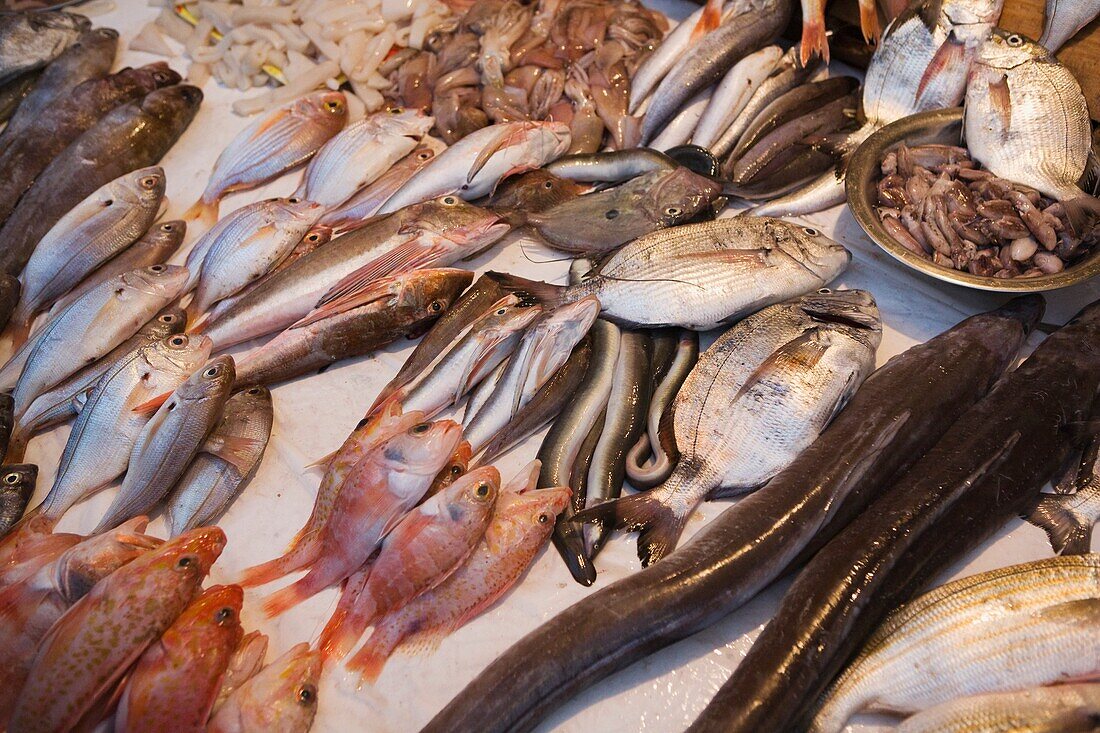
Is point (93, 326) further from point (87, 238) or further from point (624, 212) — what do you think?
point (624, 212)

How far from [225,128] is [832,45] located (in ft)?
10.7

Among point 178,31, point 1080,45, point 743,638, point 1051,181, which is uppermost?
point 178,31

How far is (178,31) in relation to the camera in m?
4.81

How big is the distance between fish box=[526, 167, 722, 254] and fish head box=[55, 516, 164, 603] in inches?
76.9

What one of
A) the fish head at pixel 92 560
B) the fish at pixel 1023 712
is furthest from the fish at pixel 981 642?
the fish head at pixel 92 560

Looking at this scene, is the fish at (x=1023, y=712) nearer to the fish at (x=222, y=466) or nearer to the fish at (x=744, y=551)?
the fish at (x=744, y=551)

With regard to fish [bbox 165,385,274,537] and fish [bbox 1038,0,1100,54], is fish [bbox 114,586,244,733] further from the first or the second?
fish [bbox 1038,0,1100,54]

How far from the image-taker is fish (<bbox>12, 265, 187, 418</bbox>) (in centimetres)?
307

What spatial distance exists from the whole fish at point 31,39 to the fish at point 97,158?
33.6 inches

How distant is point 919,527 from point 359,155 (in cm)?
289

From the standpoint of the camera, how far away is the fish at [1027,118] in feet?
9.87

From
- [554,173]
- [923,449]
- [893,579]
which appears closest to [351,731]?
[893,579]

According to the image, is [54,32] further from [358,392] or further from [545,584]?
[545,584]

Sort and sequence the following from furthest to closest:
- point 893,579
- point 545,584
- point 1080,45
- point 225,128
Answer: point 225,128 → point 1080,45 → point 545,584 → point 893,579
